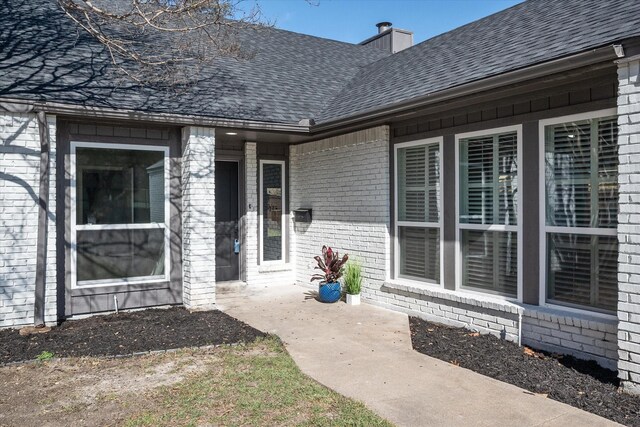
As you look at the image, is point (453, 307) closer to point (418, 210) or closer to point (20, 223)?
point (418, 210)

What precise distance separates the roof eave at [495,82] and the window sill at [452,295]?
2408 millimetres

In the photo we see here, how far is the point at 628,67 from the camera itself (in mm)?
4199

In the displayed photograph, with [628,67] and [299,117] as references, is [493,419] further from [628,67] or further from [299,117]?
[299,117]

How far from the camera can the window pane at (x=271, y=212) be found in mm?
9336

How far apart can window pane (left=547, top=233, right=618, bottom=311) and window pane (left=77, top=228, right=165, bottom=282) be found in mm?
5330

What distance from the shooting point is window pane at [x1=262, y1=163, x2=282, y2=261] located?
9.34 m

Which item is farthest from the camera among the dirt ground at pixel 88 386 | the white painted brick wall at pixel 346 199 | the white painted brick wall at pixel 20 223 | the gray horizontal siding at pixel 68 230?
the white painted brick wall at pixel 346 199

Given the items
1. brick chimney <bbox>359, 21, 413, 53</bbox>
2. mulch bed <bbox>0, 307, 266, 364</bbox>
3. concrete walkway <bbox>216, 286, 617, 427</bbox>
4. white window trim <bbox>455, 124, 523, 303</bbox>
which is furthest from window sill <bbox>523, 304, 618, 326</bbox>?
brick chimney <bbox>359, 21, 413, 53</bbox>

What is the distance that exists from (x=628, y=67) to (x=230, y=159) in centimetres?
649

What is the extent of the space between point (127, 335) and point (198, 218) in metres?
2.11

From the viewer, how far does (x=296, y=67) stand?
35.1 feet

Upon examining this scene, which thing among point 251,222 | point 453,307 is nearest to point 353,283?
point 453,307

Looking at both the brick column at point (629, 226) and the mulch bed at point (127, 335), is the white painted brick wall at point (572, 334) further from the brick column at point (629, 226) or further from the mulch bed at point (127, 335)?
the mulch bed at point (127, 335)

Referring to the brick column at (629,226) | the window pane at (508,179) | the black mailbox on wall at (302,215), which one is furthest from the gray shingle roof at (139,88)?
the brick column at (629,226)
